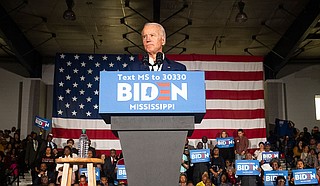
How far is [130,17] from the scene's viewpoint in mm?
13273

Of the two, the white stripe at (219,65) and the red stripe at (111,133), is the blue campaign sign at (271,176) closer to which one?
the red stripe at (111,133)

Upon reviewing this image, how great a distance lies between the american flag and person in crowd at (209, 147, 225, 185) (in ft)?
3.50

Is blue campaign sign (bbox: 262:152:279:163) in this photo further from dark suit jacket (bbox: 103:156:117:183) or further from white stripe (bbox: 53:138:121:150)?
white stripe (bbox: 53:138:121:150)

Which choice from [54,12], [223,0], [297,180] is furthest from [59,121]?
[297,180]

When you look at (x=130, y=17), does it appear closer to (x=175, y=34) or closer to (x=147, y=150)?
(x=175, y=34)

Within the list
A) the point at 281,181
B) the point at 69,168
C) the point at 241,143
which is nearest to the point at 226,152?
the point at 241,143

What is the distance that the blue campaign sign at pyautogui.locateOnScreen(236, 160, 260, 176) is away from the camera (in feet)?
32.2

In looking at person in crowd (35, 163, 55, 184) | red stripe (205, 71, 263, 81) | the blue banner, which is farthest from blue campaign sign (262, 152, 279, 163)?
the blue banner

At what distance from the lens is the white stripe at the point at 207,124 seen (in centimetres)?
1237

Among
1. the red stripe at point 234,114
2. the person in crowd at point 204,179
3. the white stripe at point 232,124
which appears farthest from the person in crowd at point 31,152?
the red stripe at point 234,114

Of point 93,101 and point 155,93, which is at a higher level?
point 93,101

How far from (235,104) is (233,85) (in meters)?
0.53

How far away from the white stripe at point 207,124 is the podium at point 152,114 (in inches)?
379

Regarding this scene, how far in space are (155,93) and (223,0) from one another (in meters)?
9.99
